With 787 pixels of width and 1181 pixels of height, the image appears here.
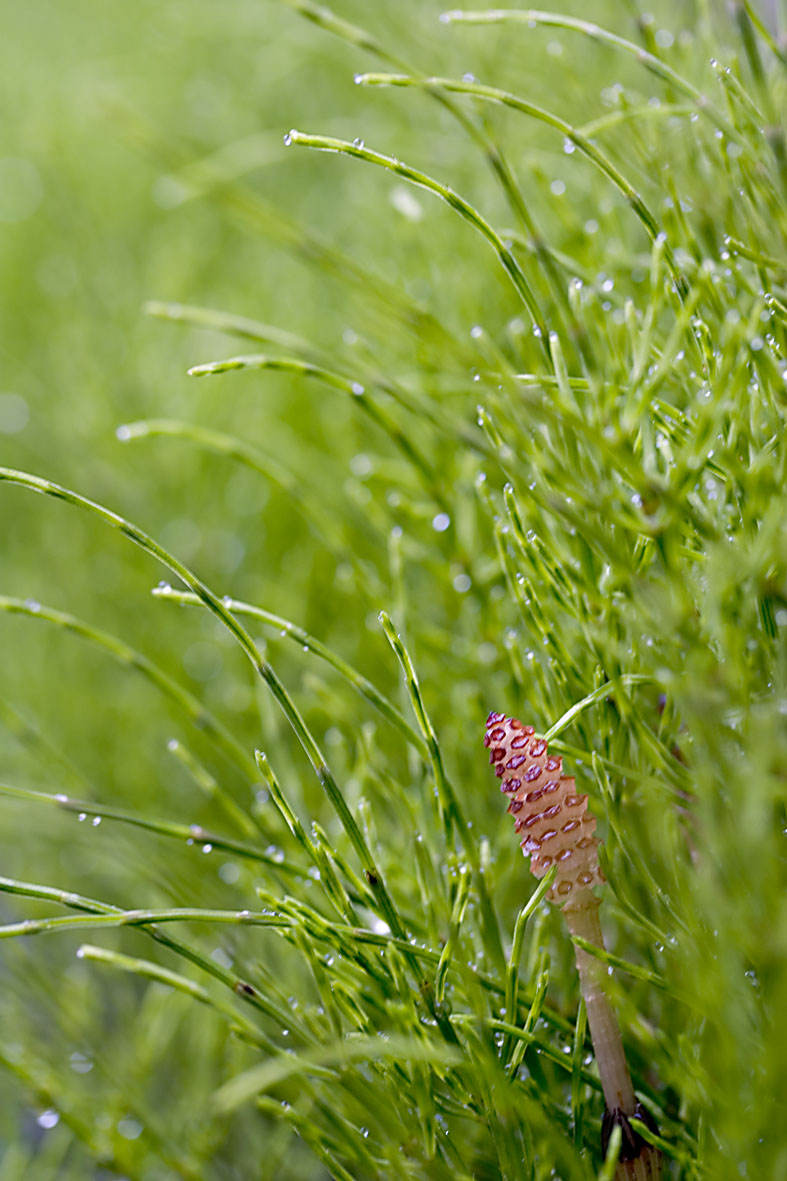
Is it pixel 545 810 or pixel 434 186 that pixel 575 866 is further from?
pixel 434 186

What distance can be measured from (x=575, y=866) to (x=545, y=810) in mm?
15

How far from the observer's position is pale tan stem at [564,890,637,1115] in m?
0.22

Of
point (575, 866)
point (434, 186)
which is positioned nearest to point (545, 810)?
point (575, 866)

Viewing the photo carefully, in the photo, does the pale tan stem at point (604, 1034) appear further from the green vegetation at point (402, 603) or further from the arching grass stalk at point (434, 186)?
the arching grass stalk at point (434, 186)

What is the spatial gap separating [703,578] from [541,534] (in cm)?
4

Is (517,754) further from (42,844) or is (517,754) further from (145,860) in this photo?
(42,844)

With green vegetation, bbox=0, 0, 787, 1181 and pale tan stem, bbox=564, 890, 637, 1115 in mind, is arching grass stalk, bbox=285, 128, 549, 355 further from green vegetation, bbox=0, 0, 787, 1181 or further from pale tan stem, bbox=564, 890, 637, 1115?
pale tan stem, bbox=564, 890, 637, 1115

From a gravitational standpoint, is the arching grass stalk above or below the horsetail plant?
above

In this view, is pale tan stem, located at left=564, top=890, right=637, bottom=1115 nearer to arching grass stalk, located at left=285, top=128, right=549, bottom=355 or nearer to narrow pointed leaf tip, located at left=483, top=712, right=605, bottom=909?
narrow pointed leaf tip, located at left=483, top=712, right=605, bottom=909

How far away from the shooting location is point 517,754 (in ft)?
0.69

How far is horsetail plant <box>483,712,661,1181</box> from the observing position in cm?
21

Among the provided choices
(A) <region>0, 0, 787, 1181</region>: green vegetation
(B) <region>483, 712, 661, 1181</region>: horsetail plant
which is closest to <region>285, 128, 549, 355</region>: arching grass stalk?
(A) <region>0, 0, 787, 1181</region>: green vegetation

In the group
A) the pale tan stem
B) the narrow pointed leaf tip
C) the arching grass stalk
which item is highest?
the arching grass stalk

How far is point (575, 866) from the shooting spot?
0.22 metres
